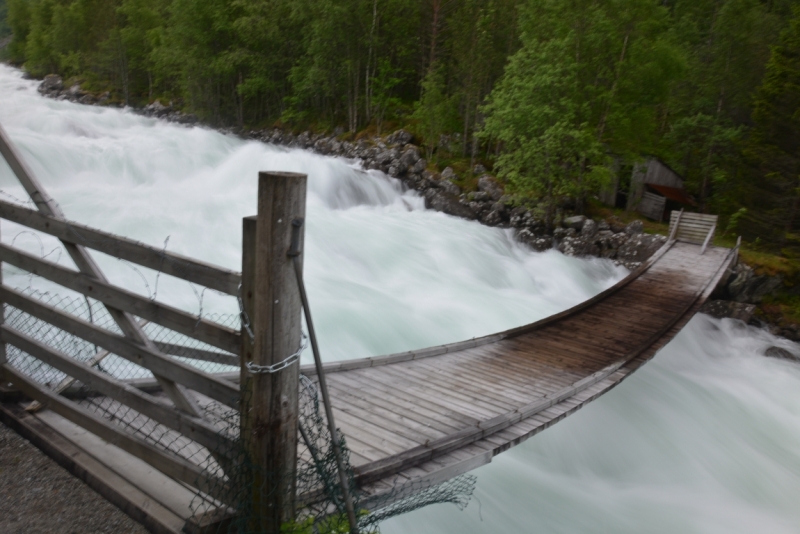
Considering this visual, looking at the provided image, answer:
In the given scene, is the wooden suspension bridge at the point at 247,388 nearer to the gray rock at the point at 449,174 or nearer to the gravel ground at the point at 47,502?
the gravel ground at the point at 47,502

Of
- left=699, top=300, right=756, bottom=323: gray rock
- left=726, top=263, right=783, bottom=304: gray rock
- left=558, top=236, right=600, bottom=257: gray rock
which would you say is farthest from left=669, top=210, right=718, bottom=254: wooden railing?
left=558, top=236, right=600, bottom=257: gray rock

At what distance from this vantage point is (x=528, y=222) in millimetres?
17766

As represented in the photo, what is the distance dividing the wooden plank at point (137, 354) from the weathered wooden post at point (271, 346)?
0.49 feet

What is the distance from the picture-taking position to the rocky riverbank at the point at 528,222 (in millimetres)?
14742

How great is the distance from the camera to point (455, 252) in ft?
50.1

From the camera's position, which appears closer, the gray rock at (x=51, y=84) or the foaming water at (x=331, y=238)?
the foaming water at (x=331, y=238)

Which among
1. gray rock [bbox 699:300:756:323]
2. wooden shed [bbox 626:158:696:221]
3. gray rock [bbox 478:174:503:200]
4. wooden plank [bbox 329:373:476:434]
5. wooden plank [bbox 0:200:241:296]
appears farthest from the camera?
wooden shed [bbox 626:158:696:221]

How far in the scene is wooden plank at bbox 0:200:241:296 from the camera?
276 centimetres

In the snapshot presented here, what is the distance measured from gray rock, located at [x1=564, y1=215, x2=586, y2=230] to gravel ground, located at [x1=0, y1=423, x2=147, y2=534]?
15989 millimetres

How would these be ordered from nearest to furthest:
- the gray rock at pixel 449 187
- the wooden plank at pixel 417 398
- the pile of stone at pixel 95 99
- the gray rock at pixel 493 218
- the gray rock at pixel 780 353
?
the wooden plank at pixel 417 398
the gray rock at pixel 780 353
the gray rock at pixel 493 218
the gray rock at pixel 449 187
the pile of stone at pixel 95 99

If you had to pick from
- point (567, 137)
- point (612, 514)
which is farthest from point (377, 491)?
point (567, 137)

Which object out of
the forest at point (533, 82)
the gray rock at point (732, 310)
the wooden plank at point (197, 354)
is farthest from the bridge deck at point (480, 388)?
the forest at point (533, 82)

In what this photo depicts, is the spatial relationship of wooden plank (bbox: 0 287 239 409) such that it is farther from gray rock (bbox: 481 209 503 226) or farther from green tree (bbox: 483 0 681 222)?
gray rock (bbox: 481 209 503 226)

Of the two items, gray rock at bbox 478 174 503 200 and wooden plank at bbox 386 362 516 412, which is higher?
gray rock at bbox 478 174 503 200
